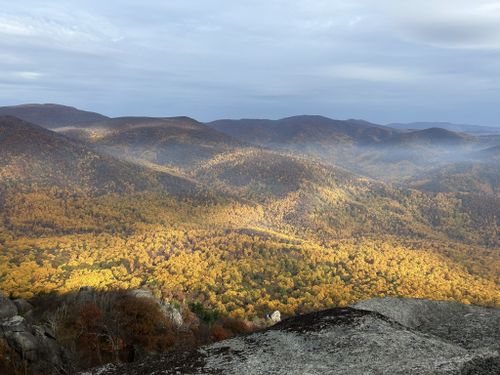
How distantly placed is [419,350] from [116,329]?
4024 centimetres

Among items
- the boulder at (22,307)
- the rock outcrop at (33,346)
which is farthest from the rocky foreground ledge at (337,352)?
the boulder at (22,307)

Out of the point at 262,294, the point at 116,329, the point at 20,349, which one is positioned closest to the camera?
the point at 20,349

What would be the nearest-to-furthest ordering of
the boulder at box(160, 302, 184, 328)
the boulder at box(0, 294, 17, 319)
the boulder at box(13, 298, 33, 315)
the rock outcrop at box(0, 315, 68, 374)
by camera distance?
the rock outcrop at box(0, 315, 68, 374)
the boulder at box(0, 294, 17, 319)
the boulder at box(13, 298, 33, 315)
the boulder at box(160, 302, 184, 328)

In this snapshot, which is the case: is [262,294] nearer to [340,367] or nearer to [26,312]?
[26,312]

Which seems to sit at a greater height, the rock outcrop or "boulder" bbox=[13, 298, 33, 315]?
the rock outcrop

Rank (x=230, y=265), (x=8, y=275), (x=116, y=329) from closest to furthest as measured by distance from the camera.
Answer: (x=116, y=329) → (x=8, y=275) → (x=230, y=265)

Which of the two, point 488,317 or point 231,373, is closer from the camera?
point 231,373

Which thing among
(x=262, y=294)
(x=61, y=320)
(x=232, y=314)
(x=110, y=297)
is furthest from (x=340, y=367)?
(x=262, y=294)

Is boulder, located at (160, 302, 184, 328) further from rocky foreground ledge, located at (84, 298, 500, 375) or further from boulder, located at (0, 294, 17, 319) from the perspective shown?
rocky foreground ledge, located at (84, 298, 500, 375)

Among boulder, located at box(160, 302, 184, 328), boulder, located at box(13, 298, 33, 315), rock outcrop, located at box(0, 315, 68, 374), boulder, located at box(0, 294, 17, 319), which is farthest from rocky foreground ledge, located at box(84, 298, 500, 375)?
boulder, located at box(13, 298, 33, 315)

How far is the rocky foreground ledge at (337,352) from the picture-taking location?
3450 cm

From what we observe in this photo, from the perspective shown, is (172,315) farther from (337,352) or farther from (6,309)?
(337,352)

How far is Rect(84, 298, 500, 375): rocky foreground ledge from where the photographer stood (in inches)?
1358

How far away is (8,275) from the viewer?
467 feet
